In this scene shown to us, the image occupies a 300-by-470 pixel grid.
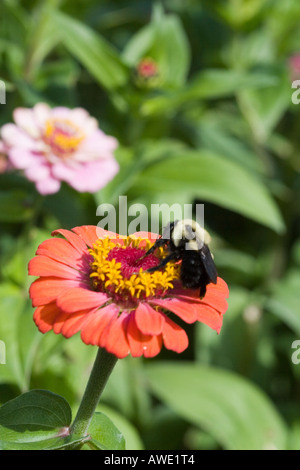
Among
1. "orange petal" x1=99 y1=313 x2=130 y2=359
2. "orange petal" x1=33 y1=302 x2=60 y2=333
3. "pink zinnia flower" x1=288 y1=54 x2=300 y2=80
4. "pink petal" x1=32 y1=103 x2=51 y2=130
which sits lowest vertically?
"orange petal" x1=99 y1=313 x2=130 y2=359

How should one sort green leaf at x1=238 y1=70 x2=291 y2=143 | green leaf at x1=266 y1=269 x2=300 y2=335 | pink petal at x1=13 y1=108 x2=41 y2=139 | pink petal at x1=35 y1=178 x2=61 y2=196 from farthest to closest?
green leaf at x1=238 y1=70 x2=291 y2=143 → green leaf at x1=266 y1=269 x2=300 y2=335 → pink petal at x1=13 y1=108 x2=41 y2=139 → pink petal at x1=35 y1=178 x2=61 y2=196

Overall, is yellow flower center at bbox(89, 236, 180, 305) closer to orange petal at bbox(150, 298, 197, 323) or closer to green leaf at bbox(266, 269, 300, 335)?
orange petal at bbox(150, 298, 197, 323)

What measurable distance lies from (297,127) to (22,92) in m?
0.82

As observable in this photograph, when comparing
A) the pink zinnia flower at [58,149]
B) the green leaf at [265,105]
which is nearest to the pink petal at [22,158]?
the pink zinnia flower at [58,149]

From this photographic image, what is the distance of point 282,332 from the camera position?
5.56ft

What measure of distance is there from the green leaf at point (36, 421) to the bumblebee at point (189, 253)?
0.17m

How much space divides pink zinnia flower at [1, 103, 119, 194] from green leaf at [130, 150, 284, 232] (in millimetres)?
151

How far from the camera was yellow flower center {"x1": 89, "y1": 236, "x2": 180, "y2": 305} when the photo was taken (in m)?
0.65

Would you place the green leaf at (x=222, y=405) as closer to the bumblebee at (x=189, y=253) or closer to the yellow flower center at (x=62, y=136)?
the yellow flower center at (x=62, y=136)

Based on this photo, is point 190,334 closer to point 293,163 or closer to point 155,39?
point 293,163

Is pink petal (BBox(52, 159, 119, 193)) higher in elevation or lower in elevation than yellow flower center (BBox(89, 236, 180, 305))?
higher

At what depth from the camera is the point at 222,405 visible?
1372mm

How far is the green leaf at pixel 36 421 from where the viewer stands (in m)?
0.65

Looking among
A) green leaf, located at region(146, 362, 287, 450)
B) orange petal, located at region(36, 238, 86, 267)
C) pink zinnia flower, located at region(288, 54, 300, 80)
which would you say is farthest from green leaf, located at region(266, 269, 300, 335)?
orange petal, located at region(36, 238, 86, 267)
